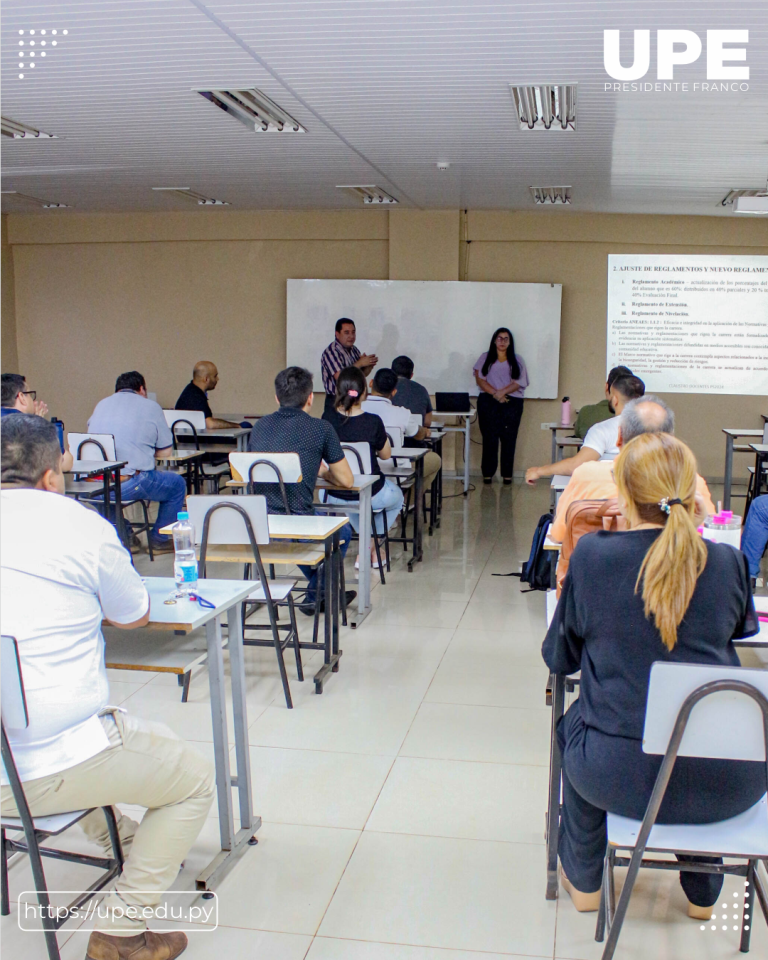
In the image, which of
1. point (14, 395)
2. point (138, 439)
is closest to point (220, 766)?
point (14, 395)

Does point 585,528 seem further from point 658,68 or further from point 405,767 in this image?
point 658,68

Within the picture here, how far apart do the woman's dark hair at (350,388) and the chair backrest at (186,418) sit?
88.3 inches

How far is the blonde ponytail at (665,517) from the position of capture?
166 centimetres

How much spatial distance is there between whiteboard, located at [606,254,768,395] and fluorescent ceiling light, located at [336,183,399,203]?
251 cm

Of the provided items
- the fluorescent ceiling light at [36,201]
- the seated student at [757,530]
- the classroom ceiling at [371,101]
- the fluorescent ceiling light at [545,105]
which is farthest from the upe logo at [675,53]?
the fluorescent ceiling light at [36,201]

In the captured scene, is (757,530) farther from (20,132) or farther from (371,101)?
(20,132)

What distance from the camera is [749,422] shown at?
8.95 meters

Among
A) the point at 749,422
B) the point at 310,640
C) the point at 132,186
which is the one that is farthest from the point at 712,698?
the point at 749,422

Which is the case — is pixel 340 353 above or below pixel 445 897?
above

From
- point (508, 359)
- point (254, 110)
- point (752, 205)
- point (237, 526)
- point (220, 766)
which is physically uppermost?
point (254, 110)

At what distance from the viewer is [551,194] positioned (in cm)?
770

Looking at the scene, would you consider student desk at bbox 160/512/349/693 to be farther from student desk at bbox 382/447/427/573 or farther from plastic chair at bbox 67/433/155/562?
plastic chair at bbox 67/433/155/562

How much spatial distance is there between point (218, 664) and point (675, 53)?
10.8 ft

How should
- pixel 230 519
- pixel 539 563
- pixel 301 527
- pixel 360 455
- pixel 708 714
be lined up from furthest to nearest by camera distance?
pixel 360 455, pixel 539 563, pixel 301 527, pixel 230 519, pixel 708 714
